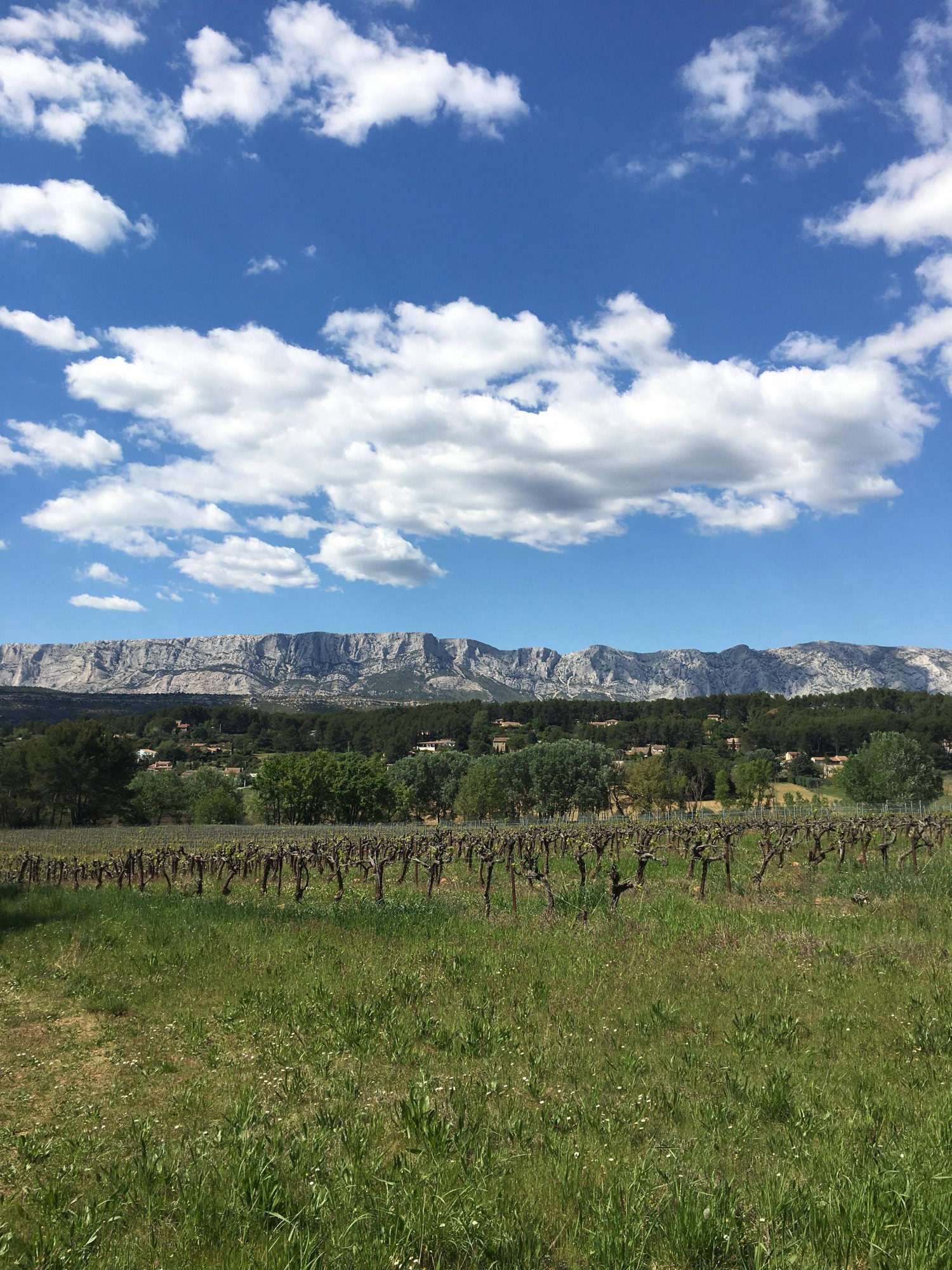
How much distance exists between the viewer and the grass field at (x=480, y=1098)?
4.01m

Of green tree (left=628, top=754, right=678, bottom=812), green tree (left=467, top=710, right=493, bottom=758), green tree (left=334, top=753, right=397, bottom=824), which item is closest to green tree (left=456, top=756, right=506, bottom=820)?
green tree (left=334, top=753, right=397, bottom=824)

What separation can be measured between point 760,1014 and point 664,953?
2.99 meters

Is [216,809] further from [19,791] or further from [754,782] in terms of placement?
[754,782]

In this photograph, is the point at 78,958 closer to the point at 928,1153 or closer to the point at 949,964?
the point at 928,1153

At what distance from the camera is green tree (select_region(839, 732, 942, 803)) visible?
71125 millimetres

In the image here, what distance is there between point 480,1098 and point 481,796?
8090cm

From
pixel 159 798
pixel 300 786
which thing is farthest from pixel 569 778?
pixel 159 798

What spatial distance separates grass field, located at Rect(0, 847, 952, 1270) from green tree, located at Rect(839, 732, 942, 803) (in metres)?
68.9

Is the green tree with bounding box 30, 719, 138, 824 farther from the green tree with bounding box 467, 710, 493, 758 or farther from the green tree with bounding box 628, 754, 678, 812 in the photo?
the green tree with bounding box 467, 710, 493, 758

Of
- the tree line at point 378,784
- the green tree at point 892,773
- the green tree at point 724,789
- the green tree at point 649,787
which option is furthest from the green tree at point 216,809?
the green tree at point 892,773

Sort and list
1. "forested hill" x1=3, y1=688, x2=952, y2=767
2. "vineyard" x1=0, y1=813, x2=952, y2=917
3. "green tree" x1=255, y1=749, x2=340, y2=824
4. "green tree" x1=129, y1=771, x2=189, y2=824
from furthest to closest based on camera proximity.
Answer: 1. "forested hill" x1=3, y1=688, x2=952, y2=767
2. "green tree" x1=129, y1=771, x2=189, y2=824
3. "green tree" x1=255, y1=749, x2=340, y2=824
4. "vineyard" x1=0, y1=813, x2=952, y2=917

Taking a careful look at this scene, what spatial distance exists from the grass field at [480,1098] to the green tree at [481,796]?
2907 inches

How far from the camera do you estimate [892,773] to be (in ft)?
232

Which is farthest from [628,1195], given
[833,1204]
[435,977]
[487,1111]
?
[435,977]
